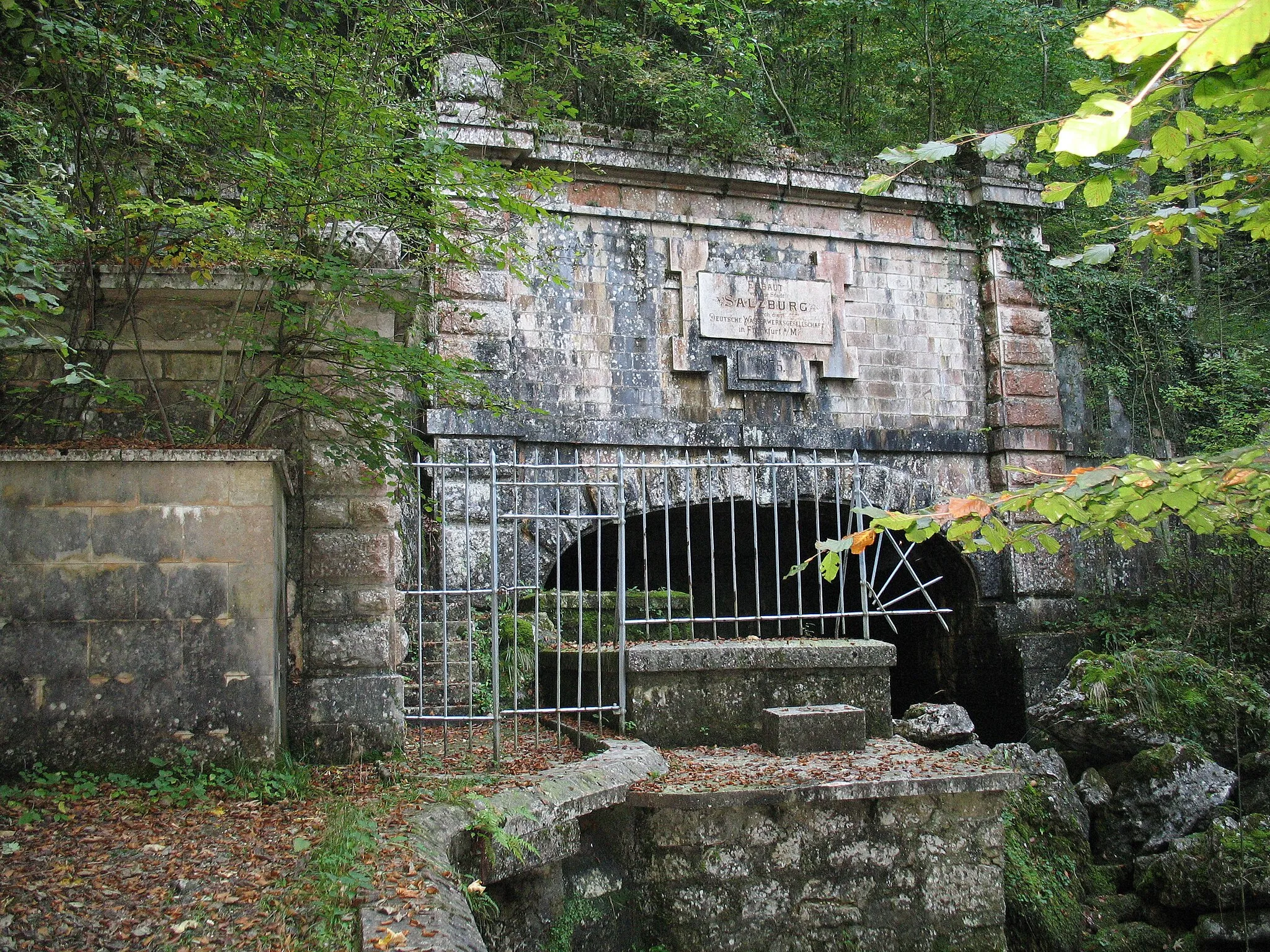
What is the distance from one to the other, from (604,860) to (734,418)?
6.06m

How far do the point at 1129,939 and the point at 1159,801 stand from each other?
4.79 ft

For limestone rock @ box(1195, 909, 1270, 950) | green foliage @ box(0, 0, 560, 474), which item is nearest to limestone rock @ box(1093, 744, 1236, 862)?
limestone rock @ box(1195, 909, 1270, 950)

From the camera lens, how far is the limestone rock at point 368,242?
17.5ft

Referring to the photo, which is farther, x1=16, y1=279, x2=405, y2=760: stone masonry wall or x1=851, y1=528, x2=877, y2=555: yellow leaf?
x1=16, y1=279, x2=405, y2=760: stone masonry wall

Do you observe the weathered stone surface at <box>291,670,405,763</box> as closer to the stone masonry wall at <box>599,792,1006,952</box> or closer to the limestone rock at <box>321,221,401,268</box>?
the stone masonry wall at <box>599,792,1006,952</box>

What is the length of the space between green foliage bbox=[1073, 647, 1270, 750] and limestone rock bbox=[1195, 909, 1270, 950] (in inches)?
85.5

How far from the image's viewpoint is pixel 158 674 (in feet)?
14.2

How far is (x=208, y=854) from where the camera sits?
3.47 meters

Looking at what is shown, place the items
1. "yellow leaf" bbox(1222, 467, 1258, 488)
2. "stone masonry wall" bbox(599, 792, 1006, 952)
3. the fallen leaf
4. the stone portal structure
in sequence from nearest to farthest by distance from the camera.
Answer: the fallen leaf, "yellow leaf" bbox(1222, 467, 1258, 488), "stone masonry wall" bbox(599, 792, 1006, 952), the stone portal structure

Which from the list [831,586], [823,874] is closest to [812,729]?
[823,874]

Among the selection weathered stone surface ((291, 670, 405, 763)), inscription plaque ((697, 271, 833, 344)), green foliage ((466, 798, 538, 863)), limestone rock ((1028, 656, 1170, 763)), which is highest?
inscription plaque ((697, 271, 833, 344))

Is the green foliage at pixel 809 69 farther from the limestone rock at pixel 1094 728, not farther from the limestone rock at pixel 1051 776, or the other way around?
the limestone rock at pixel 1051 776

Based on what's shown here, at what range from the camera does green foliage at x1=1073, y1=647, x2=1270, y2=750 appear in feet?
26.7

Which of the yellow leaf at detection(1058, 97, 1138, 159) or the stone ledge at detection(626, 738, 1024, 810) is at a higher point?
the yellow leaf at detection(1058, 97, 1138, 159)
